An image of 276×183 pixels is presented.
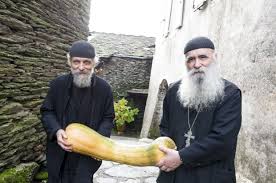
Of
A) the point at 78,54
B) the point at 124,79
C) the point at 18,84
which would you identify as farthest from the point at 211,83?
the point at 124,79

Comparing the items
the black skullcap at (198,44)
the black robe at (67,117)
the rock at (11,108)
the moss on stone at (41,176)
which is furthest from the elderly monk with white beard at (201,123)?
the moss on stone at (41,176)

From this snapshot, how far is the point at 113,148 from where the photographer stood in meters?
3.16

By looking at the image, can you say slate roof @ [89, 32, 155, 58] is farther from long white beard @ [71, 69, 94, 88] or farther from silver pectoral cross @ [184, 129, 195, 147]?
silver pectoral cross @ [184, 129, 195, 147]

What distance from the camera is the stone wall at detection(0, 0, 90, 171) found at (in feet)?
16.0

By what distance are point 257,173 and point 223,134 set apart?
2.04m

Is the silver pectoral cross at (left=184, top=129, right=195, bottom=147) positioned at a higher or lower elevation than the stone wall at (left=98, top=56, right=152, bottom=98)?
lower

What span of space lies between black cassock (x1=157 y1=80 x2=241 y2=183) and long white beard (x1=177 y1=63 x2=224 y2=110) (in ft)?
0.18

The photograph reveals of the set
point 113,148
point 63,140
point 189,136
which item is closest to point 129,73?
point 63,140

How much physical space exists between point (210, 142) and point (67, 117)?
5.33 ft

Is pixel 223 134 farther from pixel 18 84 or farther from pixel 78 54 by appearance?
pixel 18 84

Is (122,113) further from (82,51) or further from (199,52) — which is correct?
(199,52)

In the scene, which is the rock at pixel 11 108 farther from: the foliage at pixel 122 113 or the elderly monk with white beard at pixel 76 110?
the foliage at pixel 122 113

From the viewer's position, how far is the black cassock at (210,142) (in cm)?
276

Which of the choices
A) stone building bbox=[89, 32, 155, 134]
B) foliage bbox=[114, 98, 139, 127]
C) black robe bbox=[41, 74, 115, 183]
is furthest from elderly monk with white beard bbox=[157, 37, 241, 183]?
stone building bbox=[89, 32, 155, 134]
